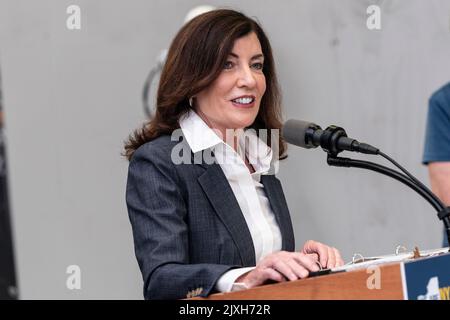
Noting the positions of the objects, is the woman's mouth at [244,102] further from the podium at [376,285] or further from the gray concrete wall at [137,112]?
the gray concrete wall at [137,112]

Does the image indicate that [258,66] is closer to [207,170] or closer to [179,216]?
[207,170]

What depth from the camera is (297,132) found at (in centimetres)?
172

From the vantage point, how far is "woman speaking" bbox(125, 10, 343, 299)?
1887mm

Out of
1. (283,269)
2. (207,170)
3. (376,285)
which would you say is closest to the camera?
(376,285)

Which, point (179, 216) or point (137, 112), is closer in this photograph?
point (179, 216)

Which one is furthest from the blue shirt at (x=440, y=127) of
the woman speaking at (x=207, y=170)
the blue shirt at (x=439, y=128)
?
the woman speaking at (x=207, y=170)

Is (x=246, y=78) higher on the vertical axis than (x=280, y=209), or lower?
higher

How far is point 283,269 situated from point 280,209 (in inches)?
25.2

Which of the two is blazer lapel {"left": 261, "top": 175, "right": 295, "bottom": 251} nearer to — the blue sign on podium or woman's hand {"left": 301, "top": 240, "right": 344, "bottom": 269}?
woman's hand {"left": 301, "top": 240, "right": 344, "bottom": 269}

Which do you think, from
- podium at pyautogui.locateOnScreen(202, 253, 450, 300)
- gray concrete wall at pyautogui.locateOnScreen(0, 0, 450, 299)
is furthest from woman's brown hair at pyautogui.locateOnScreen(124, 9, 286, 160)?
gray concrete wall at pyautogui.locateOnScreen(0, 0, 450, 299)

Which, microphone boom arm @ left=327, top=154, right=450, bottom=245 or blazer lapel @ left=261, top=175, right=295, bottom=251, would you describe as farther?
blazer lapel @ left=261, top=175, right=295, bottom=251

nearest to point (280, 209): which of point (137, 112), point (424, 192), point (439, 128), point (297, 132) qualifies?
point (297, 132)

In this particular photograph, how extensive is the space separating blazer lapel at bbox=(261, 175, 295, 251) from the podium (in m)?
0.63

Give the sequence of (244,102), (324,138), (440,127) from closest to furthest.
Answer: (324,138)
(244,102)
(440,127)
